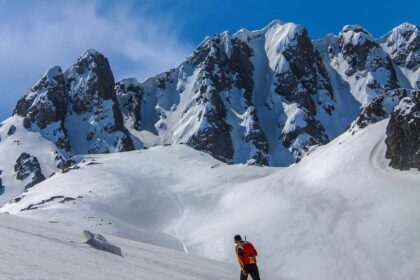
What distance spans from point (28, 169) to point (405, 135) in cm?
14239

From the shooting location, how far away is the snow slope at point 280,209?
120 ft

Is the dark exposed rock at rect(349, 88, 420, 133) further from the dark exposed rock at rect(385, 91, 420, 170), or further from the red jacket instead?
the red jacket

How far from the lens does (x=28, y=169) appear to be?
175m

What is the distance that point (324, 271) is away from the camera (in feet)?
116

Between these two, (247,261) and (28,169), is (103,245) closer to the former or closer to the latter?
(247,261)

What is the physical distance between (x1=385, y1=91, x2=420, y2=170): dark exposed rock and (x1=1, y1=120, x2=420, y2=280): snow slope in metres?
1.09

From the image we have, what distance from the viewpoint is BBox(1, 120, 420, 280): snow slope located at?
36562 millimetres

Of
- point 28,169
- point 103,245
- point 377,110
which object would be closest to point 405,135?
point 377,110

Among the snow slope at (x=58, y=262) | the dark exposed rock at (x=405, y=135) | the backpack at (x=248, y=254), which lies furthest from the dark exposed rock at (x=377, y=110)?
the snow slope at (x=58, y=262)

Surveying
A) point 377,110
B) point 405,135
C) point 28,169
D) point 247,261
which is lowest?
point 247,261

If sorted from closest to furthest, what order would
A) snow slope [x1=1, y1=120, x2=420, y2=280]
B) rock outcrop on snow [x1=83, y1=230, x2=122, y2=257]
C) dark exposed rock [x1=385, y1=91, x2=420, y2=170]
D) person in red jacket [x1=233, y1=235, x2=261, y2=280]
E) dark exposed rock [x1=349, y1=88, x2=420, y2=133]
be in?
1. rock outcrop on snow [x1=83, y1=230, x2=122, y2=257]
2. person in red jacket [x1=233, y1=235, x2=261, y2=280]
3. snow slope [x1=1, y1=120, x2=420, y2=280]
4. dark exposed rock [x1=385, y1=91, x2=420, y2=170]
5. dark exposed rock [x1=349, y1=88, x2=420, y2=133]

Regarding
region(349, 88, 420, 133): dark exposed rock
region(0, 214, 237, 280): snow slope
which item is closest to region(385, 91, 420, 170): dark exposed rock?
region(349, 88, 420, 133): dark exposed rock

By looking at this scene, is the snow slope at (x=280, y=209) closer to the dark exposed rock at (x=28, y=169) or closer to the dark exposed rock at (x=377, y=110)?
the dark exposed rock at (x=377, y=110)

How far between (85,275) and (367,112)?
51660 millimetres
